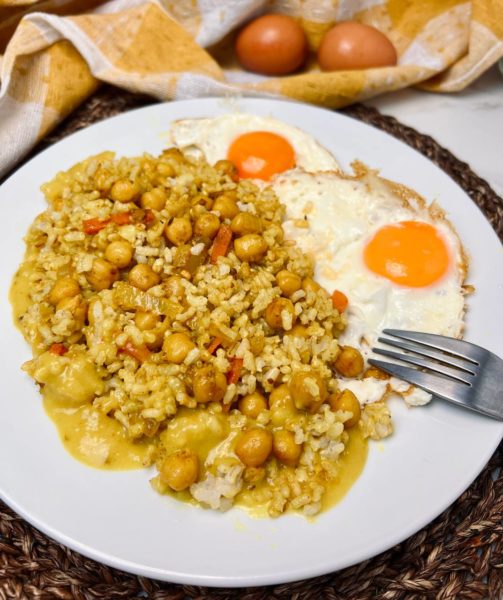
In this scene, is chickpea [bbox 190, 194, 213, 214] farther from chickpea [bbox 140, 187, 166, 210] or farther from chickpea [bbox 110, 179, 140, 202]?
chickpea [bbox 110, 179, 140, 202]

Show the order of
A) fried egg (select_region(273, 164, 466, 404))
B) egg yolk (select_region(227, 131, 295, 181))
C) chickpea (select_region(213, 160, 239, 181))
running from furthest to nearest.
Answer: egg yolk (select_region(227, 131, 295, 181)) < chickpea (select_region(213, 160, 239, 181)) < fried egg (select_region(273, 164, 466, 404))

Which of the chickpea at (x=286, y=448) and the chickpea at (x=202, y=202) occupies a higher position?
the chickpea at (x=202, y=202)

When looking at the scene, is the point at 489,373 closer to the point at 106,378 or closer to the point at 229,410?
the point at 229,410

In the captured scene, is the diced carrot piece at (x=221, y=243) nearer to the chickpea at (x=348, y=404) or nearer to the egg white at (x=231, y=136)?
the egg white at (x=231, y=136)

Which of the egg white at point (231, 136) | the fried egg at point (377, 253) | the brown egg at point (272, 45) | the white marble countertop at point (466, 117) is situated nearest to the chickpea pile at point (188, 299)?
the fried egg at point (377, 253)

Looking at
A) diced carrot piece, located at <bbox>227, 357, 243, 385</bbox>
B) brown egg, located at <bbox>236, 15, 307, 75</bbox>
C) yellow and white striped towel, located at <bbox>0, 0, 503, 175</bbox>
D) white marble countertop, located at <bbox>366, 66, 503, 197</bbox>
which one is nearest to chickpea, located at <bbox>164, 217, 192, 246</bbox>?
diced carrot piece, located at <bbox>227, 357, 243, 385</bbox>

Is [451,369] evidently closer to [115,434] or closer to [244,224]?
[244,224]

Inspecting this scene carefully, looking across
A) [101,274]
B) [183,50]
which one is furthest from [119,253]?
[183,50]
